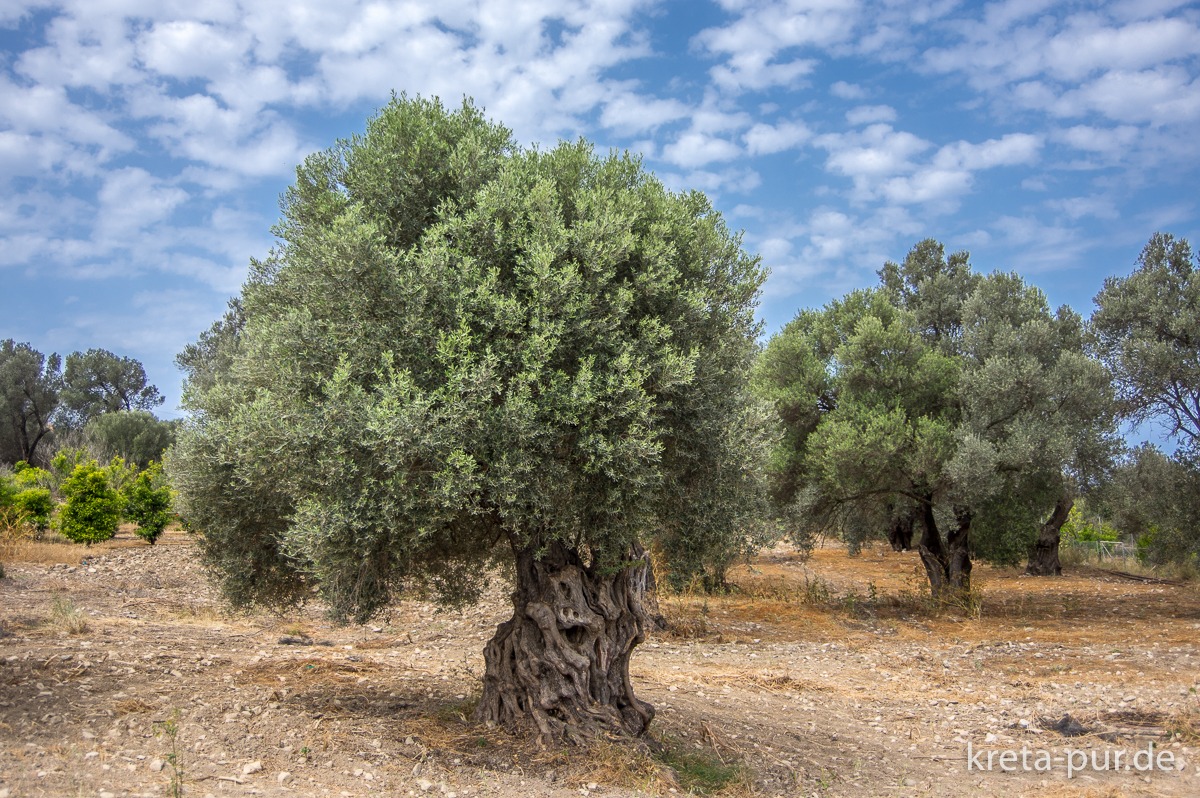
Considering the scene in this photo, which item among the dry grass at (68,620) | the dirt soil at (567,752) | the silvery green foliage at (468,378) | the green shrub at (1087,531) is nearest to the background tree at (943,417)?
the dirt soil at (567,752)

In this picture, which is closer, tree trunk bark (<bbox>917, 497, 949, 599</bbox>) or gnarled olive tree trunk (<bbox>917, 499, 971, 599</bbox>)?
gnarled olive tree trunk (<bbox>917, 499, 971, 599</bbox>)

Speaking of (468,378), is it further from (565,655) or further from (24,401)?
(24,401)

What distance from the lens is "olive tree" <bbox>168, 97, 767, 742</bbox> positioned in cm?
766

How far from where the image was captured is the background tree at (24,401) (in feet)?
201

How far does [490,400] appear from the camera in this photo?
25.4ft

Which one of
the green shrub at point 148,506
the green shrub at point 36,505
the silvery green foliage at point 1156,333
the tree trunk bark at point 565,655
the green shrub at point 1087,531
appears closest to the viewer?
the tree trunk bark at point 565,655

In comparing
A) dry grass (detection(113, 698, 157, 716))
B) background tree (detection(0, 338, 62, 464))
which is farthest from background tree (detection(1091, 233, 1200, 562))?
background tree (detection(0, 338, 62, 464))

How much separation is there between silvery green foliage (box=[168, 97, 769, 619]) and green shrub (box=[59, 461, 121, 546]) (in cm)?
2347

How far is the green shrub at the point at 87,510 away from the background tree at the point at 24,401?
40.7 meters

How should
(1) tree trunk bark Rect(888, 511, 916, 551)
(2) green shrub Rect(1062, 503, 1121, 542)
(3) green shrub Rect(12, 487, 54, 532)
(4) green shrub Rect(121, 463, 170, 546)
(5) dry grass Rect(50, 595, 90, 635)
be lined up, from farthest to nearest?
(2) green shrub Rect(1062, 503, 1121, 542) < (1) tree trunk bark Rect(888, 511, 916, 551) < (4) green shrub Rect(121, 463, 170, 546) < (3) green shrub Rect(12, 487, 54, 532) < (5) dry grass Rect(50, 595, 90, 635)

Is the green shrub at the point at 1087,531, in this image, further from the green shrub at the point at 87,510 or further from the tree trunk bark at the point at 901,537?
the green shrub at the point at 87,510

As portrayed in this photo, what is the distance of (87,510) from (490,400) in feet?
91.4

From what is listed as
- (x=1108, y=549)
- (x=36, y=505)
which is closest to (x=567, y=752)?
(x=36, y=505)

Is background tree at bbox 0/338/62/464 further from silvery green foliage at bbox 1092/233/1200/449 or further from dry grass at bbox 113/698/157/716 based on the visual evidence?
silvery green foliage at bbox 1092/233/1200/449
